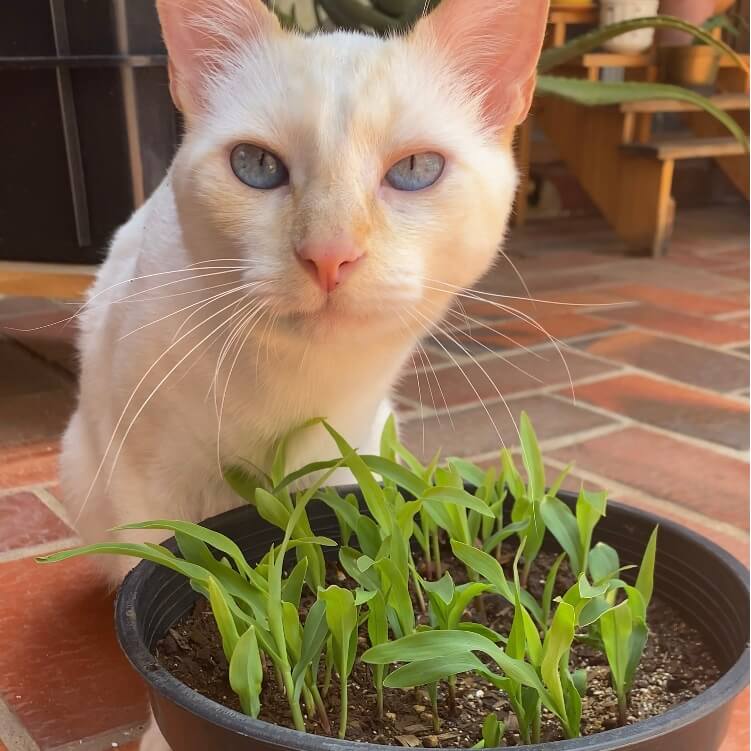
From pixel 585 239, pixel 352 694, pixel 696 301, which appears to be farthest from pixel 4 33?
pixel 585 239

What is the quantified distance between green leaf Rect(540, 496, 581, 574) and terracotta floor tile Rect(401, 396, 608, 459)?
71 centimetres

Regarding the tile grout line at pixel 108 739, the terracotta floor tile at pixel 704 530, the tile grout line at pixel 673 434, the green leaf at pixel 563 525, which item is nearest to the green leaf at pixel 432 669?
the green leaf at pixel 563 525

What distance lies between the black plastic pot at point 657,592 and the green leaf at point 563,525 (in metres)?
Result: 0.07

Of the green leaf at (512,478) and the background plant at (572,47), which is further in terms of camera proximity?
the background plant at (572,47)

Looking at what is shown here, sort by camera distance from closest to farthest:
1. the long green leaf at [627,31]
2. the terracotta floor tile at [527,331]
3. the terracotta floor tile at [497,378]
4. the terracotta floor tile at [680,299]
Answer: the long green leaf at [627,31] < the terracotta floor tile at [497,378] < the terracotta floor tile at [527,331] < the terracotta floor tile at [680,299]

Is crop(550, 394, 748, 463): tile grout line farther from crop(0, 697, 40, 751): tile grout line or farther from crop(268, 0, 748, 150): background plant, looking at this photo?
crop(0, 697, 40, 751): tile grout line

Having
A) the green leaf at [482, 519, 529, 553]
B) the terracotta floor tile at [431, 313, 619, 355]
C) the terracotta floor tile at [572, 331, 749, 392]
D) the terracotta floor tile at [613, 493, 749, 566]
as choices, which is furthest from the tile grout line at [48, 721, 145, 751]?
the terracotta floor tile at [572, 331, 749, 392]

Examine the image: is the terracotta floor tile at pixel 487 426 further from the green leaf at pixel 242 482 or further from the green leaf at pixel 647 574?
the green leaf at pixel 647 574

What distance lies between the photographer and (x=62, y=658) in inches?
39.9

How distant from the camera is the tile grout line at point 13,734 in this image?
870 millimetres

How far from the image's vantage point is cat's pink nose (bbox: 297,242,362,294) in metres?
0.69

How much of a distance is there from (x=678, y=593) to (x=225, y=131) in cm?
59

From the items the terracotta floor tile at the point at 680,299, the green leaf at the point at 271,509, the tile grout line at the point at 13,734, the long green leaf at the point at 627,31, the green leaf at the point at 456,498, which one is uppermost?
the long green leaf at the point at 627,31

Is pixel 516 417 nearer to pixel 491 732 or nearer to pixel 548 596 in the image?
pixel 548 596
